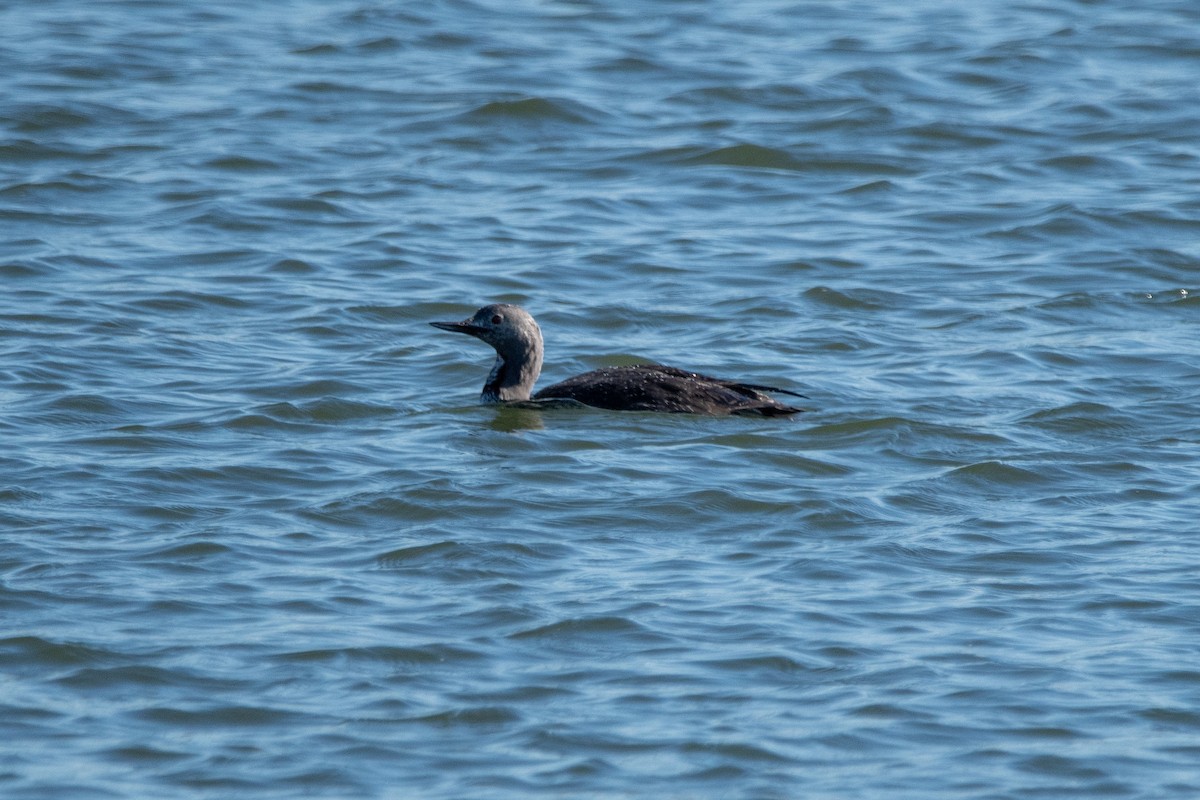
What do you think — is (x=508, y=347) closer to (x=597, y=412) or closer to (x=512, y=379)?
(x=512, y=379)

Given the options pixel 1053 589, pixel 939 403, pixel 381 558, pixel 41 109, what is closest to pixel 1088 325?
pixel 939 403

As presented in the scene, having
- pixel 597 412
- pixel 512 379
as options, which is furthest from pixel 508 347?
pixel 597 412

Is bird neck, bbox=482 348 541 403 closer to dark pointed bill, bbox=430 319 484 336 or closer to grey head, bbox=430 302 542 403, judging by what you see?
grey head, bbox=430 302 542 403

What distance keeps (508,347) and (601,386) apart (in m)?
0.74

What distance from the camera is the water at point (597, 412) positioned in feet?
23.1

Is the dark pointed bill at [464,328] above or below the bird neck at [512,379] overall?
above

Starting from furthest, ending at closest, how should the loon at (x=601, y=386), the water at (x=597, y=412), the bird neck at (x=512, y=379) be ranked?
the bird neck at (x=512, y=379) < the loon at (x=601, y=386) < the water at (x=597, y=412)

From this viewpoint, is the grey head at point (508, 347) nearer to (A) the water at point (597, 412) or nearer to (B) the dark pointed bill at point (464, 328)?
(B) the dark pointed bill at point (464, 328)

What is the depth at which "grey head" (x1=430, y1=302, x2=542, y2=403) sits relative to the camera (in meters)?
11.4

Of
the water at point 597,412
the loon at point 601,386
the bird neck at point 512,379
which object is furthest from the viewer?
the bird neck at point 512,379

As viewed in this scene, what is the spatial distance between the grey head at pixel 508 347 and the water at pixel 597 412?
350 millimetres

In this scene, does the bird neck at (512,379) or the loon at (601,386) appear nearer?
the loon at (601,386)

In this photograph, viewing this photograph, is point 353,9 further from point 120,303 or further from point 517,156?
point 120,303

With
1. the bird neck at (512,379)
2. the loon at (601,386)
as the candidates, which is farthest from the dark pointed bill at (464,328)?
the bird neck at (512,379)
